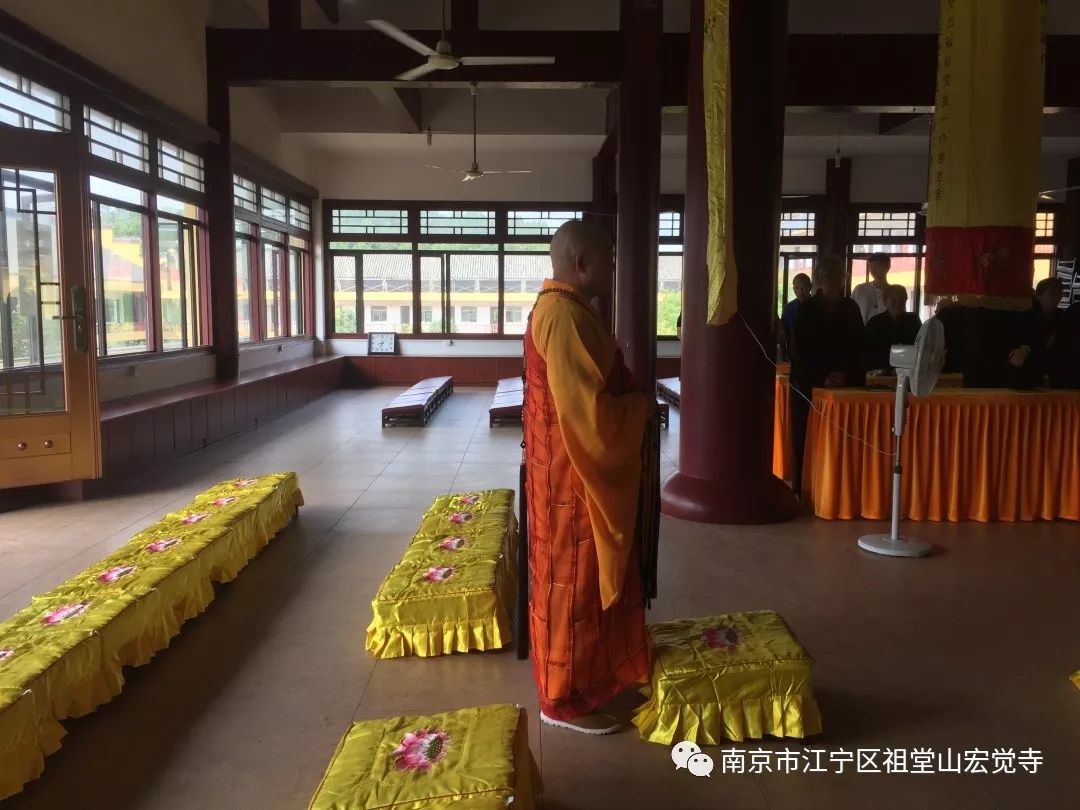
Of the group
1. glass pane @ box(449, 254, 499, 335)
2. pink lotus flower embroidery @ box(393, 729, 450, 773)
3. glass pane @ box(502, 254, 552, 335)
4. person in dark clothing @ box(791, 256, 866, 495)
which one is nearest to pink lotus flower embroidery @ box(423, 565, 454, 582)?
pink lotus flower embroidery @ box(393, 729, 450, 773)

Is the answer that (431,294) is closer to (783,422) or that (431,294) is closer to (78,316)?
(78,316)

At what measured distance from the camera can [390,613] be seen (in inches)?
104

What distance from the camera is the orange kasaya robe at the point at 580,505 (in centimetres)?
194

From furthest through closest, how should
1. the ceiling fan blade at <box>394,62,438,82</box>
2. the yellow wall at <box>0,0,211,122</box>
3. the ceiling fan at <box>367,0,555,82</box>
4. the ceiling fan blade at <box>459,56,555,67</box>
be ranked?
the ceiling fan blade at <box>394,62,438,82</box>, the ceiling fan blade at <box>459,56,555,67</box>, the ceiling fan at <box>367,0,555,82</box>, the yellow wall at <box>0,0,211,122</box>

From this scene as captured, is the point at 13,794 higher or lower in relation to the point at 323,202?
lower

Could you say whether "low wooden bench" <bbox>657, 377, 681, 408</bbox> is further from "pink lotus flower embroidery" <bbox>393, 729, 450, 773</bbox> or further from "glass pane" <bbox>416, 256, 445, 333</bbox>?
"pink lotus flower embroidery" <bbox>393, 729, 450, 773</bbox>

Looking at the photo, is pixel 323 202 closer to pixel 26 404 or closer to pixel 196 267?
pixel 196 267

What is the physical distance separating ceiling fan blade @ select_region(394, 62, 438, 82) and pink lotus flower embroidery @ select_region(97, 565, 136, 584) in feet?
15.5

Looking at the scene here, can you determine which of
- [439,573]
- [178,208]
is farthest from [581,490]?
[178,208]

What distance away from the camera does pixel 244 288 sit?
32.4ft

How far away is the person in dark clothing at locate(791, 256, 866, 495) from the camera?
14.9 feet

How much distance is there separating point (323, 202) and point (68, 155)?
27.2 feet

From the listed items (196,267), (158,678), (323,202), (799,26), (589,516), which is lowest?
(158,678)

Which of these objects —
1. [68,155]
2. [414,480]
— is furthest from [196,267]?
[414,480]
